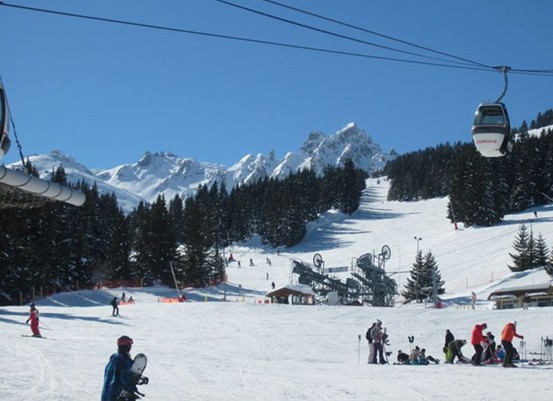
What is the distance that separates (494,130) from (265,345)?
15.4 meters

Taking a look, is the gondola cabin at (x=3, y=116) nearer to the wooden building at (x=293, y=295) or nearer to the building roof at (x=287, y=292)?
the wooden building at (x=293, y=295)

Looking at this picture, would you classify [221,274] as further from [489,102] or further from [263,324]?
[489,102]

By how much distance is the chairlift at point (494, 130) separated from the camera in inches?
587

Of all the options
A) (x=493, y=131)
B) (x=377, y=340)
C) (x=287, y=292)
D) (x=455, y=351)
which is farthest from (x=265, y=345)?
(x=287, y=292)

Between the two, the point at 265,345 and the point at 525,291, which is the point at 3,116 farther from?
the point at 525,291

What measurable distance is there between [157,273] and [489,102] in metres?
57.8

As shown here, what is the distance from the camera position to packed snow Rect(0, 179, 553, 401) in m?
13.9

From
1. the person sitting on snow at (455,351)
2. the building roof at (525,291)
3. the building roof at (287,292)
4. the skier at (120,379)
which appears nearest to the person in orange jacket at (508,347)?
the person sitting on snow at (455,351)

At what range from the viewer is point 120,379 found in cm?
860

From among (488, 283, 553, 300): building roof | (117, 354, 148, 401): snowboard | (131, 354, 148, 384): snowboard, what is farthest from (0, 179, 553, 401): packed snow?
(131, 354, 148, 384): snowboard

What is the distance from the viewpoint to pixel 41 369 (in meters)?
16.3

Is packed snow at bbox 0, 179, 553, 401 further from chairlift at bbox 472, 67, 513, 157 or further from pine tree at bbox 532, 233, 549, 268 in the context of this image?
chairlift at bbox 472, 67, 513, 157

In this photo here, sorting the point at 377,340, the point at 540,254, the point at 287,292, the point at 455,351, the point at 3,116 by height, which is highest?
the point at 540,254

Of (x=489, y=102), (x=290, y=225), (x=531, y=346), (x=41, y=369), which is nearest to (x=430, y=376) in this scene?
(x=489, y=102)
